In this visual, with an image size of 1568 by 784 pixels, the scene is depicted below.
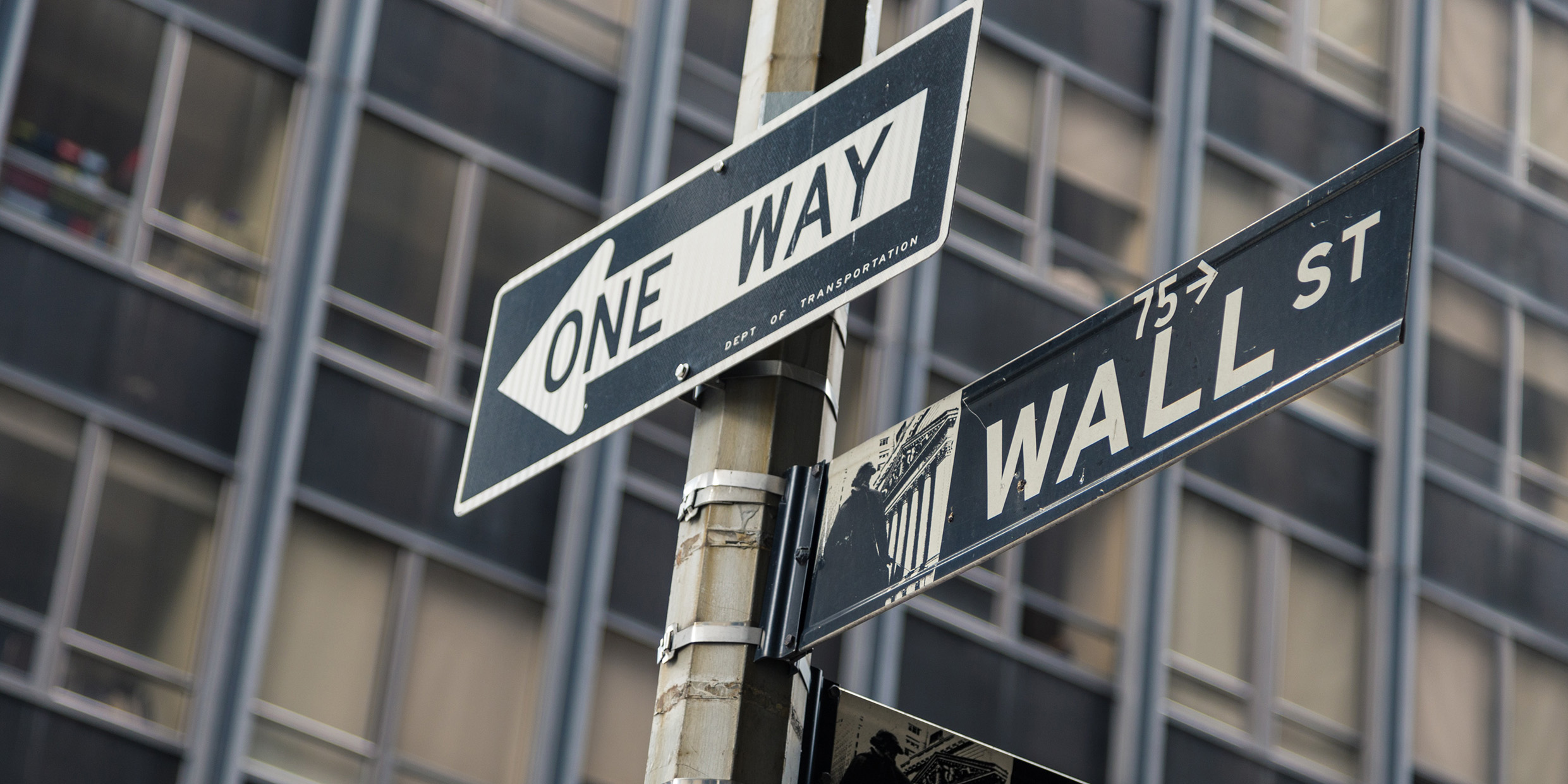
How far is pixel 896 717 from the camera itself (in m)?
3.44

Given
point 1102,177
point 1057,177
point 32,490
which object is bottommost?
point 32,490

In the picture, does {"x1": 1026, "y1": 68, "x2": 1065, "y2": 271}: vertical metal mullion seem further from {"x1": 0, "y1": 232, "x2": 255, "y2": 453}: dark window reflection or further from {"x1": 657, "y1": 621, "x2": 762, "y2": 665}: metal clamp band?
{"x1": 657, "y1": 621, "x2": 762, "y2": 665}: metal clamp band

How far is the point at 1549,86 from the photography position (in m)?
22.0

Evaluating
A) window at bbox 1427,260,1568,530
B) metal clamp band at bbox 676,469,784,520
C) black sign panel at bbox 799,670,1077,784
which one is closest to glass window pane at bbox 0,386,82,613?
metal clamp band at bbox 676,469,784,520

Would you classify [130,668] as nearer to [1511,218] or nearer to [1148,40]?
[1148,40]

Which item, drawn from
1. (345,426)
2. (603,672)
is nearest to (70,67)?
(345,426)

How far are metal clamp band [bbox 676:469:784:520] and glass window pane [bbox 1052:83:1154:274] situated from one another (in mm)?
15116

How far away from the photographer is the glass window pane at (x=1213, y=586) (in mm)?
18031

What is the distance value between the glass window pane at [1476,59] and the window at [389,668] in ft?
40.1

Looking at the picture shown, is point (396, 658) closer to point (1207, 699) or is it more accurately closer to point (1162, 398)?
point (1207, 699)

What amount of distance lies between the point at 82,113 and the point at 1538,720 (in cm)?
1468

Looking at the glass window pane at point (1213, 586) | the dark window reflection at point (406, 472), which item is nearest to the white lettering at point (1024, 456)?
the dark window reflection at point (406, 472)

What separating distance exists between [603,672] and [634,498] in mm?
1352

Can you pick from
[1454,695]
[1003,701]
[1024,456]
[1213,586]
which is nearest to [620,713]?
[1003,701]
